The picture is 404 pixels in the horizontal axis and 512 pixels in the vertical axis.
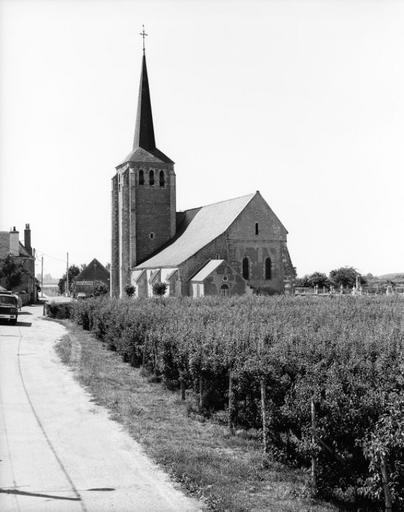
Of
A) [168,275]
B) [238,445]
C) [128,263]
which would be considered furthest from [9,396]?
[128,263]

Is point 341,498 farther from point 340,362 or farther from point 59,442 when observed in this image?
point 59,442

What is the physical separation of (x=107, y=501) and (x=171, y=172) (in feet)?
180

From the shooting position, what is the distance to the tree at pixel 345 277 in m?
99.1

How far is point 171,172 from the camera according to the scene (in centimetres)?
6075

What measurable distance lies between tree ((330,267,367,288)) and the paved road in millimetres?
88634

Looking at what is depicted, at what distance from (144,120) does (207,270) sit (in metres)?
21.6

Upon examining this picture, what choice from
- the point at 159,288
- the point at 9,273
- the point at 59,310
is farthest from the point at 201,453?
the point at 9,273

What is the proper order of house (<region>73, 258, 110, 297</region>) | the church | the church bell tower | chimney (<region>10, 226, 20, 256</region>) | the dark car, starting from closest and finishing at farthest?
1. the dark car
2. the church
3. the church bell tower
4. chimney (<region>10, 226, 20, 256</region>)
5. house (<region>73, 258, 110, 297</region>)

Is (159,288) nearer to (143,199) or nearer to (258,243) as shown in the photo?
(258,243)

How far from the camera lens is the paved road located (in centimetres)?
727

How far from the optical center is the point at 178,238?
59.0m

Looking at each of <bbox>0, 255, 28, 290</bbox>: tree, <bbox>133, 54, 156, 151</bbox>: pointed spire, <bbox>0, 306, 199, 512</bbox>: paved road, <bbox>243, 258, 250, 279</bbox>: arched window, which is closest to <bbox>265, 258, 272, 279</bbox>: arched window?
<bbox>243, 258, 250, 279</bbox>: arched window

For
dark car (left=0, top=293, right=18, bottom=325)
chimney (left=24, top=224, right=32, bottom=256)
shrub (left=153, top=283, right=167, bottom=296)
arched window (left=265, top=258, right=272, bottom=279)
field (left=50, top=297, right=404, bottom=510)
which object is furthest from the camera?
chimney (left=24, top=224, right=32, bottom=256)

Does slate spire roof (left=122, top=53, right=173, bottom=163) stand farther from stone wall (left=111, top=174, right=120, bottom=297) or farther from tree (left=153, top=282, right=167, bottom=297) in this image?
tree (left=153, top=282, right=167, bottom=297)
